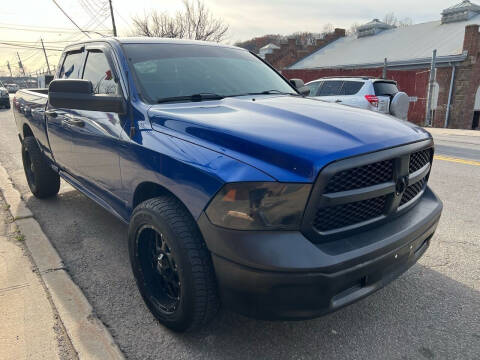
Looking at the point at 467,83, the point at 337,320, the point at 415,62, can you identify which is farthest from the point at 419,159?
the point at 415,62

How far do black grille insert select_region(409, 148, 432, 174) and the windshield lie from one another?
1.38 metres

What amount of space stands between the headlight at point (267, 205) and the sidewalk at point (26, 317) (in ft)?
4.48

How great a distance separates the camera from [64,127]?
3.58 m

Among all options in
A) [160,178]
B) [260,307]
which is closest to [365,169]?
[260,307]

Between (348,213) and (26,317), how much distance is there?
220 cm

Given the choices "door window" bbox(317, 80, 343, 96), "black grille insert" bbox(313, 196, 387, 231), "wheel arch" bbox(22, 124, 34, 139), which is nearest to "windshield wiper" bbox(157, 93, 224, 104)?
"black grille insert" bbox(313, 196, 387, 231)

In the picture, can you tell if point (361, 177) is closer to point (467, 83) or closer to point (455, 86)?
point (467, 83)

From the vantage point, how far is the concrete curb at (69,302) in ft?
7.26

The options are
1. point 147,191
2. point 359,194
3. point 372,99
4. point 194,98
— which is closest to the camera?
point 359,194

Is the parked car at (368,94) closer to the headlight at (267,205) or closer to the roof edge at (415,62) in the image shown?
the headlight at (267,205)

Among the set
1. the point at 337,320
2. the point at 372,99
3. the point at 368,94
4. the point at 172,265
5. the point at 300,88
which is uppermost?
the point at 300,88

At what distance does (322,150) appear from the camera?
1797 mm

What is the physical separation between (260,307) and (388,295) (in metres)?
1.32

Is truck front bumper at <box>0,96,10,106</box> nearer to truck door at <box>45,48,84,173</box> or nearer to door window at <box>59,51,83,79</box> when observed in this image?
door window at <box>59,51,83,79</box>
